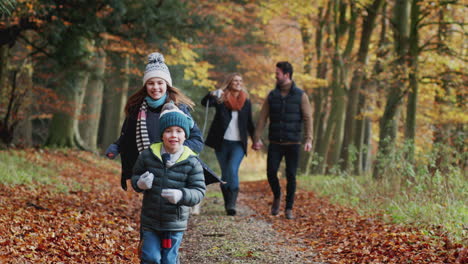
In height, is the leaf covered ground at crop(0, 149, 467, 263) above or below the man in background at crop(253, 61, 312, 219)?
below

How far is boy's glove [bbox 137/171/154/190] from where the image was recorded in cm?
367

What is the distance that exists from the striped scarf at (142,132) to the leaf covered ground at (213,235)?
1.31m

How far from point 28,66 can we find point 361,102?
12.6 m

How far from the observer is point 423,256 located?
16.1ft

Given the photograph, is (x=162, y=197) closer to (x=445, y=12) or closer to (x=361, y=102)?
(x=445, y=12)

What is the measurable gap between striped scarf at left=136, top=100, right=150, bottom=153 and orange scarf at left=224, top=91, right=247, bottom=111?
3525 millimetres

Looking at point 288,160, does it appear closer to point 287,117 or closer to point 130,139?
point 287,117

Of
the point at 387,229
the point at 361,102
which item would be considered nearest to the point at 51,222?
the point at 387,229

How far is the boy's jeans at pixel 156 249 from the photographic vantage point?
12.6 ft

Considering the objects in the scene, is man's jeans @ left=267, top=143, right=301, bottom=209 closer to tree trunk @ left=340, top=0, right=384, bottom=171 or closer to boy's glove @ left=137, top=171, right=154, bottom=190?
boy's glove @ left=137, top=171, right=154, bottom=190

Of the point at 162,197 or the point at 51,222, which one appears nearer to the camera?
the point at 162,197

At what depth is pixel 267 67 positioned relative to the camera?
24.0 metres

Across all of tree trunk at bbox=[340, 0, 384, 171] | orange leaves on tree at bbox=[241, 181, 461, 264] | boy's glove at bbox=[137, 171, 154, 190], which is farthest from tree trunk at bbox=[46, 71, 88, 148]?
boy's glove at bbox=[137, 171, 154, 190]

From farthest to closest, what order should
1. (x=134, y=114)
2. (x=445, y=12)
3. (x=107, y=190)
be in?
(x=445, y=12) → (x=107, y=190) → (x=134, y=114)
